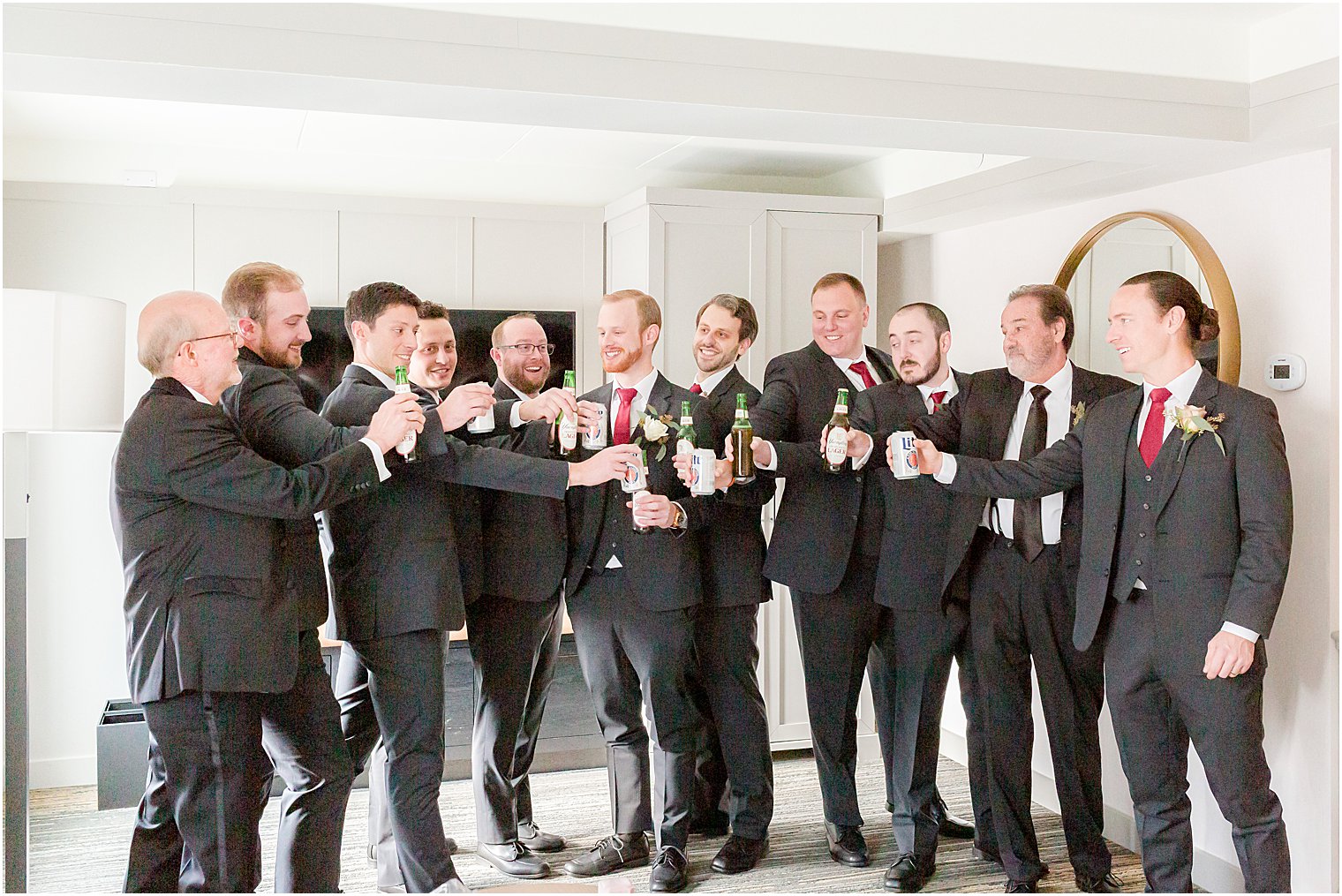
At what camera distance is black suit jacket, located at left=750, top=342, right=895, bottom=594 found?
12.3 ft

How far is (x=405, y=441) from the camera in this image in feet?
9.89

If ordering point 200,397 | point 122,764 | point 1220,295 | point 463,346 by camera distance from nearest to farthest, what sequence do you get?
point 200,397 < point 1220,295 < point 122,764 < point 463,346

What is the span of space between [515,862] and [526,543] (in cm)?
112

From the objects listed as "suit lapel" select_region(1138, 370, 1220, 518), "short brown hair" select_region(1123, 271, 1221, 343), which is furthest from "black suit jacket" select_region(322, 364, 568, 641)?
"short brown hair" select_region(1123, 271, 1221, 343)

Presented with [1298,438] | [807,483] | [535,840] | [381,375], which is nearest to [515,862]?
[535,840]

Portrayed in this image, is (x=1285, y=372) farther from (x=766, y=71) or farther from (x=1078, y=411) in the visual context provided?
(x=766, y=71)

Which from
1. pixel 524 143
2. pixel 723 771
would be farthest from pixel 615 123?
pixel 723 771

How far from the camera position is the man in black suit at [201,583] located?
2.67 meters

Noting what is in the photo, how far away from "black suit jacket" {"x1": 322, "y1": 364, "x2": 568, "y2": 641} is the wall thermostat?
2.30m

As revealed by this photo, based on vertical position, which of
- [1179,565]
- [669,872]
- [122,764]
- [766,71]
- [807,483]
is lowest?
[669,872]

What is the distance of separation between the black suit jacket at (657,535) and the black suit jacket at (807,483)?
297mm

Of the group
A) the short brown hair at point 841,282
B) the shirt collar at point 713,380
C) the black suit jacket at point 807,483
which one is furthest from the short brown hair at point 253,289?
the short brown hair at point 841,282

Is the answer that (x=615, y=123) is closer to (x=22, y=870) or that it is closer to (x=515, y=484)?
(x=515, y=484)

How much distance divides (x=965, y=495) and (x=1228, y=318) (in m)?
1.05
